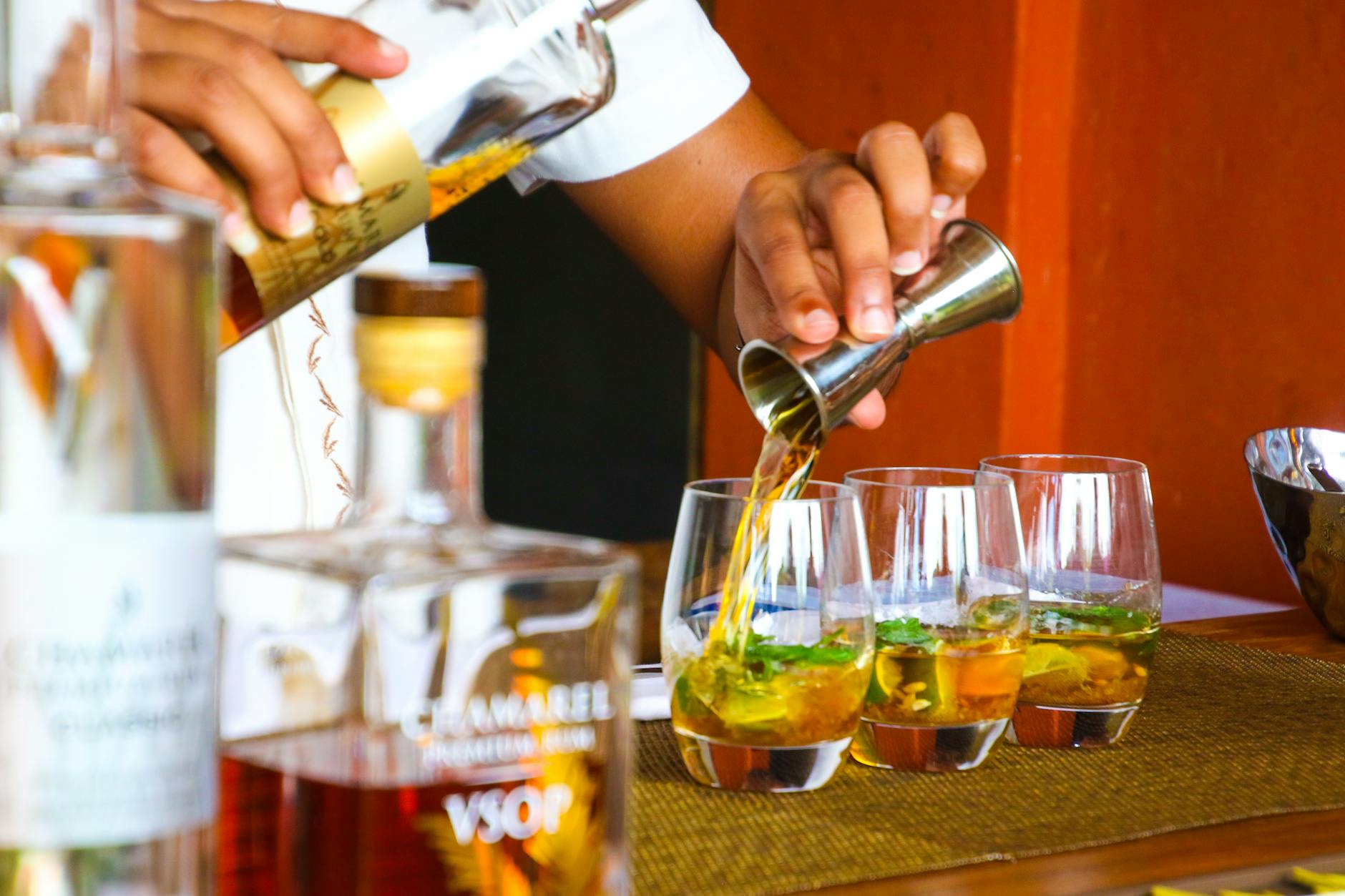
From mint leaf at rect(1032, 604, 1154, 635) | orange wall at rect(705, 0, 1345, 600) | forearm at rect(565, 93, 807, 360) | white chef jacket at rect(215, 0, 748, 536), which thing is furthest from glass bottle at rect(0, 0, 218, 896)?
orange wall at rect(705, 0, 1345, 600)

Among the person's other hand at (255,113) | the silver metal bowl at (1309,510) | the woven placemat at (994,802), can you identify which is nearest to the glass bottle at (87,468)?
the person's other hand at (255,113)

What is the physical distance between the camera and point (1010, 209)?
8.77 ft

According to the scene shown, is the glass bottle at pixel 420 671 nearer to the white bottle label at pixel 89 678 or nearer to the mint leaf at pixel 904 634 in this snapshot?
the white bottle label at pixel 89 678

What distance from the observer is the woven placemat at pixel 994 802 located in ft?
2.30

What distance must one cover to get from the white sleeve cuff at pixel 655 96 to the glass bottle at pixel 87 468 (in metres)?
1.06

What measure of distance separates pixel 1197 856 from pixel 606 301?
11.8 feet

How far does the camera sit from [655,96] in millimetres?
1497

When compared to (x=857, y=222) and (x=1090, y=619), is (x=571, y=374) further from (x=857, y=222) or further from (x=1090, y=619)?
(x=1090, y=619)

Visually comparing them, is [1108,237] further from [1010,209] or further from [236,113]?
[236,113]

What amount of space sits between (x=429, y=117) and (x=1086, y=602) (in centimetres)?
48

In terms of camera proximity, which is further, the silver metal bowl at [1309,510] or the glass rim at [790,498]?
the silver metal bowl at [1309,510]

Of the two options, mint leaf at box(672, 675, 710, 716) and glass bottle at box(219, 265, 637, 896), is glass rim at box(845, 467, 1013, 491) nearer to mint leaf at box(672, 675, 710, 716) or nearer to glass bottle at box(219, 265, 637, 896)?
mint leaf at box(672, 675, 710, 716)

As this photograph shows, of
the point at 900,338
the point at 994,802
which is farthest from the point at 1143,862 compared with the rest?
the point at 900,338

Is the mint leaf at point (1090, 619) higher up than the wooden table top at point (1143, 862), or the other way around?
the mint leaf at point (1090, 619)
